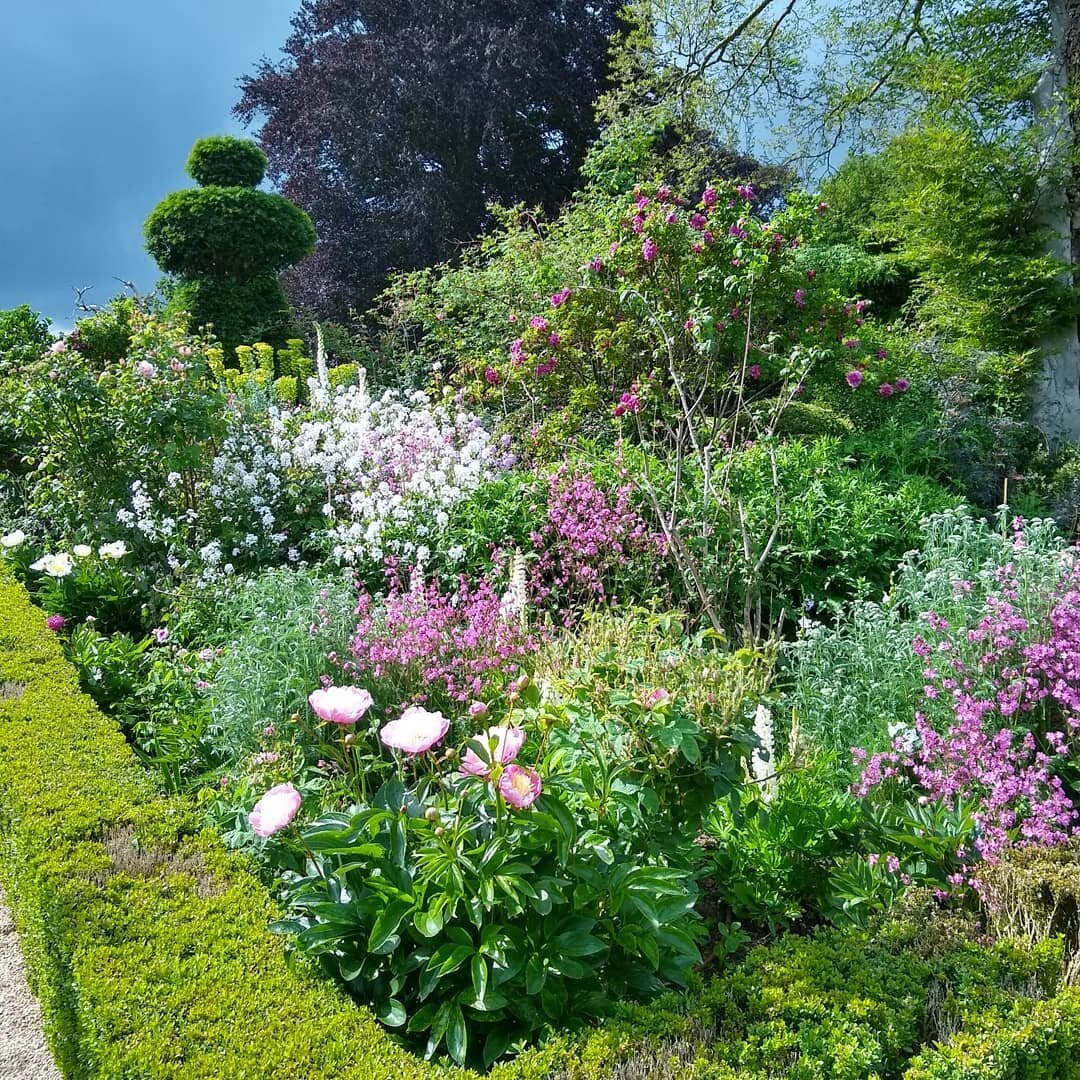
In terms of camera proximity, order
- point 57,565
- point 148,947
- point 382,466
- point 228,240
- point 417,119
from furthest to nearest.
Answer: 1. point 417,119
2. point 228,240
3. point 382,466
4. point 57,565
5. point 148,947

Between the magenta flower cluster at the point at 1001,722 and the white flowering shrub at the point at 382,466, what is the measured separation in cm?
283

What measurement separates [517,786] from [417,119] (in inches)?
692

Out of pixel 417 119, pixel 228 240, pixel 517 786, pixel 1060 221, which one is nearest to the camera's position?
pixel 517 786

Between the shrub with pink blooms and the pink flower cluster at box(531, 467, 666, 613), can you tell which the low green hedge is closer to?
the shrub with pink blooms

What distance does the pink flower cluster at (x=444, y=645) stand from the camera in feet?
11.9

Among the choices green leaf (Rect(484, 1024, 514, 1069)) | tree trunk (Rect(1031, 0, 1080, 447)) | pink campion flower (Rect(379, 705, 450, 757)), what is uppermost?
tree trunk (Rect(1031, 0, 1080, 447))

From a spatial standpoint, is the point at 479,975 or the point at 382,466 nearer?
the point at 479,975

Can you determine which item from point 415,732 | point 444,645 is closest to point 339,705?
point 415,732

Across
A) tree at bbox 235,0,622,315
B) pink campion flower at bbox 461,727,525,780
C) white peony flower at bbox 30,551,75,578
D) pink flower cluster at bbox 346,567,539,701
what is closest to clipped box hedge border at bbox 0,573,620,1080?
pink campion flower at bbox 461,727,525,780

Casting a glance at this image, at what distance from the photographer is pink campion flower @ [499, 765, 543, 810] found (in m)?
1.76

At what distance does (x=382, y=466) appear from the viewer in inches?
245

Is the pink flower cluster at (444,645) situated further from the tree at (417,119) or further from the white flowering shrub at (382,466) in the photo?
the tree at (417,119)

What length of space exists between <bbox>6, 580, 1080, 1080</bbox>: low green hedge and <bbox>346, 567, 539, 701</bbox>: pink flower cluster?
1179 millimetres

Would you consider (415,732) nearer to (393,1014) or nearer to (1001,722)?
(393,1014)
